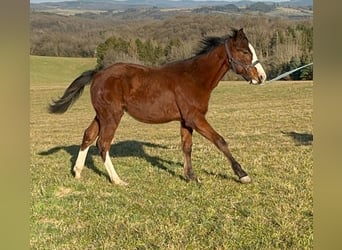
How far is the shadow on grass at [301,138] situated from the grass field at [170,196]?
0.01m

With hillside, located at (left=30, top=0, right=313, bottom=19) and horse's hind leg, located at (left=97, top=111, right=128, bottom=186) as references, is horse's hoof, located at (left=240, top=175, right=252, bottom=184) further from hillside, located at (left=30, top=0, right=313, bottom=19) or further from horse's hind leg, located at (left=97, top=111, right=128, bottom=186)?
hillside, located at (left=30, top=0, right=313, bottom=19)

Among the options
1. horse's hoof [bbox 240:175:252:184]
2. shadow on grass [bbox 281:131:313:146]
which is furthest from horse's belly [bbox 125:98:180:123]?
shadow on grass [bbox 281:131:313:146]

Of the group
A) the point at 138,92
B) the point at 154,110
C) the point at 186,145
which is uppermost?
the point at 138,92

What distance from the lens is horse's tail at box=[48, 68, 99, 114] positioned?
3.88m

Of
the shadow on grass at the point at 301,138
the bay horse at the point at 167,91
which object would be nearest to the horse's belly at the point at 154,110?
the bay horse at the point at 167,91

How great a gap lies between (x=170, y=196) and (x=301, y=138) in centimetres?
302

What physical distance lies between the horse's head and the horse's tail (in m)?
1.26

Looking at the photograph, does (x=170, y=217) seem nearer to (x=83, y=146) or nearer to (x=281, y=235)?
(x=281, y=235)

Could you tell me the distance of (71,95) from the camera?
3.90m

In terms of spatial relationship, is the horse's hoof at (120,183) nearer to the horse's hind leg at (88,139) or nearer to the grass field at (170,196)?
the grass field at (170,196)

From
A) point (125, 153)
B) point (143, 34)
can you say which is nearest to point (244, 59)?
point (143, 34)

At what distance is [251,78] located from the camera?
3.25 m

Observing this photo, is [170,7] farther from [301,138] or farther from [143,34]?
[301,138]
